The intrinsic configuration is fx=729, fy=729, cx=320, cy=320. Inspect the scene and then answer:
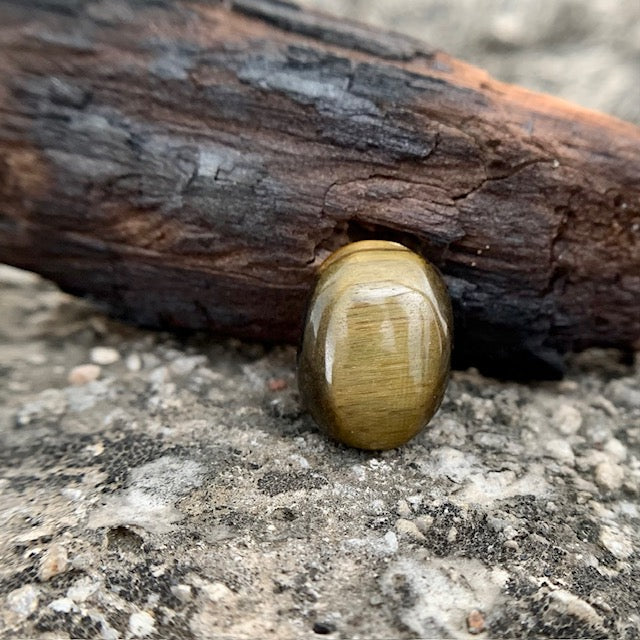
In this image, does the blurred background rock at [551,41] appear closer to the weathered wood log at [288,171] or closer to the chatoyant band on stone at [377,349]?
the weathered wood log at [288,171]

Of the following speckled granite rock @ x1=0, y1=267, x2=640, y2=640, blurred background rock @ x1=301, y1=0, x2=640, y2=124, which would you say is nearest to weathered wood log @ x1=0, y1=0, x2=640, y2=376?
speckled granite rock @ x1=0, y1=267, x2=640, y2=640

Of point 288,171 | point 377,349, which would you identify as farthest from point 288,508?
point 288,171

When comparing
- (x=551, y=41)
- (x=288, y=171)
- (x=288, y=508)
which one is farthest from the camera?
(x=551, y=41)

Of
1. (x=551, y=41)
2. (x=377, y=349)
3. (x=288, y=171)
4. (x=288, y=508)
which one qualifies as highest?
(x=551, y=41)

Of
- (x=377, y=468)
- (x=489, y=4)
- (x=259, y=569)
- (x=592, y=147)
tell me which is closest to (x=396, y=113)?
(x=592, y=147)

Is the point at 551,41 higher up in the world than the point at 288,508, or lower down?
higher up

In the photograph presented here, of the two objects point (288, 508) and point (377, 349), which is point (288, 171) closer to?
point (377, 349)

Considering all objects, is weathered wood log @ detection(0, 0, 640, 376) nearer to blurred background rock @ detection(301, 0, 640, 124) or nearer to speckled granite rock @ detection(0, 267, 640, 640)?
speckled granite rock @ detection(0, 267, 640, 640)

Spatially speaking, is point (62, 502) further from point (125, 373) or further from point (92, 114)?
point (92, 114)
